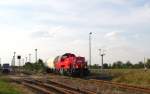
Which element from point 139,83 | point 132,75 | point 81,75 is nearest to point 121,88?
point 139,83

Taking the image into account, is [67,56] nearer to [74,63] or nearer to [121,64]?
[74,63]

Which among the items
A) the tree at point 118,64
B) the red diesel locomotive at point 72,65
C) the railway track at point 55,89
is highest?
the tree at point 118,64

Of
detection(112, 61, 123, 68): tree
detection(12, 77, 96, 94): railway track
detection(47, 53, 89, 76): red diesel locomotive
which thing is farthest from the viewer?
detection(112, 61, 123, 68): tree

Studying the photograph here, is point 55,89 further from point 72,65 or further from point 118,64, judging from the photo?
point 118,64

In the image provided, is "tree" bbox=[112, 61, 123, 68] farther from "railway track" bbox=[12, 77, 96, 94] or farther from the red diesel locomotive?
"railway track" bbox=[12, 77, 96, 94]

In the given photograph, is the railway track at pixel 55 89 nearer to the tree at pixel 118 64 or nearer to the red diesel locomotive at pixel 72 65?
the red diesel locomotive at pixel 72 65

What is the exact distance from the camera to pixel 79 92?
27781mm

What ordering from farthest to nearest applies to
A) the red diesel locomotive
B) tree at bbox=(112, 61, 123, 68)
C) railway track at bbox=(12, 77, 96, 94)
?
tree at bbox=(112, 61, 123, 68) → the red diesel locomotive → railway track at bbox=(12, 77, 96, 94)

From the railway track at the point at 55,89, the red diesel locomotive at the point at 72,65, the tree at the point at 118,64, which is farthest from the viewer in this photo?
the tree at the point at 118,64

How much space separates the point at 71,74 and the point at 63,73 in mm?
4458

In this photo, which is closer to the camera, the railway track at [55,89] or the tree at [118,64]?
the railway track at [55,89]

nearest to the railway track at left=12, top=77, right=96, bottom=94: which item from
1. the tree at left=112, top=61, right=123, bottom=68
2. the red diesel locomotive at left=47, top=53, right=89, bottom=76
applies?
the red diesel locomotive at left=47, top=53, right=89, bottom=76

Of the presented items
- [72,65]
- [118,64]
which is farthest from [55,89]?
[118,64]

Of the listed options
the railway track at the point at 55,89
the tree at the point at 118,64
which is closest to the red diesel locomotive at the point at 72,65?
the railway track at the point at 55,89
